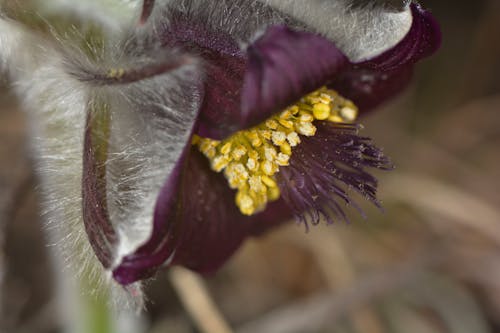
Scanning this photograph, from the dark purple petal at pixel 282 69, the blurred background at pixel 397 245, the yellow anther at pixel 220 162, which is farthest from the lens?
the blurred background at pixel 397 245

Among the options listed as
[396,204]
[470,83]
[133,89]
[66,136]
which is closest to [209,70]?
[133,89]

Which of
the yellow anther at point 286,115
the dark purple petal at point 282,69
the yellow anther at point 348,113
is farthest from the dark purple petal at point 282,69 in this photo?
the yellow anther at point 348,113

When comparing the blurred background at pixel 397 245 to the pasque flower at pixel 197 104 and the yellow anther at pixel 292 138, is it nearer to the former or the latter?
the pasque flower at pixel 197 104

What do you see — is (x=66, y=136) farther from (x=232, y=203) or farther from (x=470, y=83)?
(x=470, y=83)

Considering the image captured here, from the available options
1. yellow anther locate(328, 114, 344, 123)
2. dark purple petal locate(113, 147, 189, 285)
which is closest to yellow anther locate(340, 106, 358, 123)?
yellow anther locate(328, 114, 344, 123)

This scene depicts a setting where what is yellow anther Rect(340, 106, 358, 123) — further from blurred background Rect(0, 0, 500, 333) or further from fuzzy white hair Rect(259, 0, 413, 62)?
blurred background Rect(0, 0, 500, 333)

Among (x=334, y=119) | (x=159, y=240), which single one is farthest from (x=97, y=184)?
(x=334, y=119)

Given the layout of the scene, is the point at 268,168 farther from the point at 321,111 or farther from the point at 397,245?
the point at 397,245

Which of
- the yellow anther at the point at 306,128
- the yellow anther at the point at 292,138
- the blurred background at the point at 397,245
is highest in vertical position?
the yellow anther at the point at 306,128
